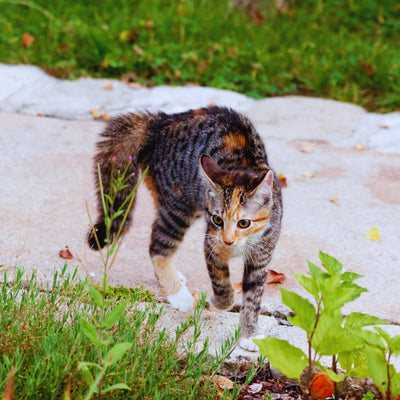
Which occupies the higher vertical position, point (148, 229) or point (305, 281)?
point (305, 281)

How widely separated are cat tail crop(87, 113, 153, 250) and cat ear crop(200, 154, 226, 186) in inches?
22.9

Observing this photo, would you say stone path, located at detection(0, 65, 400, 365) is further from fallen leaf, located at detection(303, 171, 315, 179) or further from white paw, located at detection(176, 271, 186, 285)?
white paw, located at detection(176, 271, 186, 285)

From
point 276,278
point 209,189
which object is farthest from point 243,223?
point 276,278

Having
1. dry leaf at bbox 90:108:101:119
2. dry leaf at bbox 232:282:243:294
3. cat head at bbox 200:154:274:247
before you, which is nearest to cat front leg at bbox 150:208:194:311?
dry leaf at bbox 232:282:243:294

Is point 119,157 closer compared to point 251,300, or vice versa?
point 251,300

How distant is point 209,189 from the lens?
342cm

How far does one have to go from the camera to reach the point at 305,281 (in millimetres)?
2381

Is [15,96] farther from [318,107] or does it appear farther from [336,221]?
[336,221]

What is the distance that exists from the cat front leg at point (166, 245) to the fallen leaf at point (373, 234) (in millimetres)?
1370

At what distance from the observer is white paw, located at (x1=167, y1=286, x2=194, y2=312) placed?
3.62 metres

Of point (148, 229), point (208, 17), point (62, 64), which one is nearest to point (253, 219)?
point (148, 229)

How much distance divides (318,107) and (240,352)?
407 centimetres

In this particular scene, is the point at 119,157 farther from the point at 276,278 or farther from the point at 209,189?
the point at 276,278

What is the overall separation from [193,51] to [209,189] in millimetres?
4463
